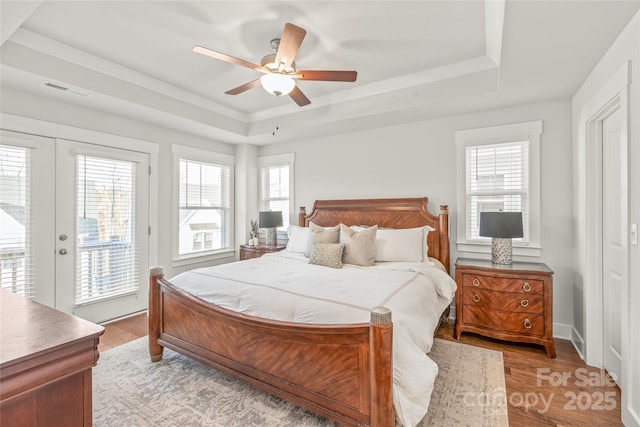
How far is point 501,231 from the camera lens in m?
3.01

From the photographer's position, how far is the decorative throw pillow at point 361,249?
3180 millimetres

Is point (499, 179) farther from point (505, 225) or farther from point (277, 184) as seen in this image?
point (277, 184)

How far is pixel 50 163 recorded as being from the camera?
3.15 m

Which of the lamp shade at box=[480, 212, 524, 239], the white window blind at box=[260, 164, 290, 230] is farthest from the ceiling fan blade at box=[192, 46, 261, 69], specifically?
the white window blind at box=[260, 164, 290, 230]

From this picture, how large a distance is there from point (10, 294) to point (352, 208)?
11.3ft

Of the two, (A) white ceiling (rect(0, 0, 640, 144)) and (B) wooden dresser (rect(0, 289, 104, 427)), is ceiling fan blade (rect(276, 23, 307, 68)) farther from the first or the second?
(B) wooden dresser (rect(0, 289, 104, 427))

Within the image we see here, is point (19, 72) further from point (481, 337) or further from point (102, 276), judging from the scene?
point (481, 337)

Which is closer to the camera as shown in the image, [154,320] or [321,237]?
[154,320]

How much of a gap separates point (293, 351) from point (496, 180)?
2.97 m

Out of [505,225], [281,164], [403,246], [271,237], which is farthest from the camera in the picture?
[281,164]

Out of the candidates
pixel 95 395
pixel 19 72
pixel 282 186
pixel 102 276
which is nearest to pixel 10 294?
pixel 95 395

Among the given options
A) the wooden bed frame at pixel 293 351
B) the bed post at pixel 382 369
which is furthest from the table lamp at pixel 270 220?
the bed post at pixel 382 369

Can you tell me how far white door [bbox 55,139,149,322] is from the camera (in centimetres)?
328

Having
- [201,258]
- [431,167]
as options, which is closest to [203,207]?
[201,258]
